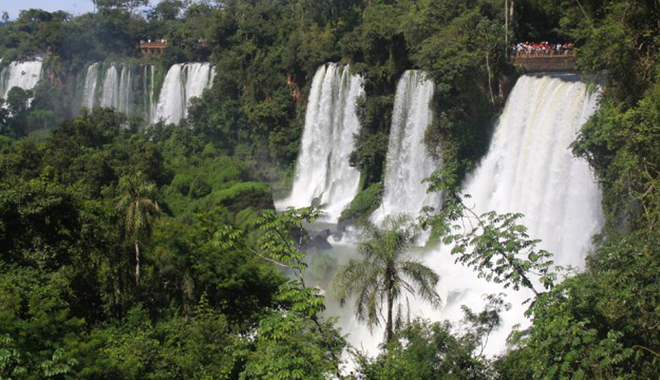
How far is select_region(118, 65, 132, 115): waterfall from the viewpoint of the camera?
4888cm

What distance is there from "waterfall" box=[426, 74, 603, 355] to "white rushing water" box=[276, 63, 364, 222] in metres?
9.37

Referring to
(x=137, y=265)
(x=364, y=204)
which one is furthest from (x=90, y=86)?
(x=137, y=265)

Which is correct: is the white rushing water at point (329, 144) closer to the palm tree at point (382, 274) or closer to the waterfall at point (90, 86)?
the palm tree at point (382, 274)

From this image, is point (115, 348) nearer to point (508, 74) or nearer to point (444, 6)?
point (508, 74)

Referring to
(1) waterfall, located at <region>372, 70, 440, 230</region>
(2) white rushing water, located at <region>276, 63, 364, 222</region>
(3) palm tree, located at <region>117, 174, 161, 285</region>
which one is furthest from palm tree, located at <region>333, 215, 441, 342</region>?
(2) white rushing water, located at <region>276, 63, 364, 222</region>

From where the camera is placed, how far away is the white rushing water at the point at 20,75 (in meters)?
54.3

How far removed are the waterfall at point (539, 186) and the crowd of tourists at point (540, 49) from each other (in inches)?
93.2

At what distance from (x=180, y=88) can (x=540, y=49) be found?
86.2ft

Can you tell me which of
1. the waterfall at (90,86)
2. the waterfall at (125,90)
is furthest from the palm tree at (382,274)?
the waterfall at (90,86)

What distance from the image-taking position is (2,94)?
53906mm

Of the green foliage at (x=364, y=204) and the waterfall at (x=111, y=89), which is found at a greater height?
the waterfall at (x=111, y=89)

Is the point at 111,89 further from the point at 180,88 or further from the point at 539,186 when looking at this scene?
the point at 539,186

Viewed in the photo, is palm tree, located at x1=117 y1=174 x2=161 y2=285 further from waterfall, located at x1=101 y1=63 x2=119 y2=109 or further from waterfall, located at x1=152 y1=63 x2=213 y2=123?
waterfall, located at x1=101 y1=63 x2=119 y2=109

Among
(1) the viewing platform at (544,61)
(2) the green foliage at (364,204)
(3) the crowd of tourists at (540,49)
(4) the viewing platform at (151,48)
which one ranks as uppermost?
(3) the crowd of tourists at (540,49)
